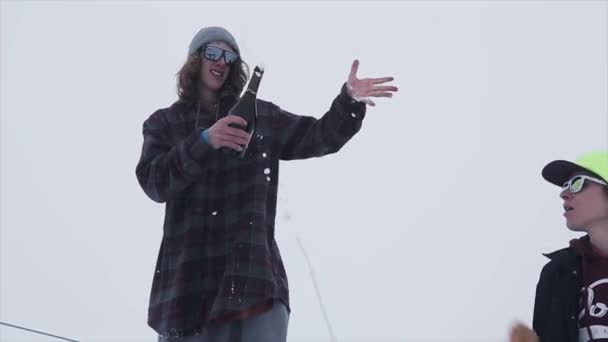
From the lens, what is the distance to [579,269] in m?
2.09

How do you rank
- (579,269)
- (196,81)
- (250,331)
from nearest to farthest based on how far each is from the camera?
(250,331)
(579,269)
(196,81)

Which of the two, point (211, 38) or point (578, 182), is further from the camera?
point (211, 38)

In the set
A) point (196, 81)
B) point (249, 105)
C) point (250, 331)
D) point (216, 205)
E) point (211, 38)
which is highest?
point (211, 38)

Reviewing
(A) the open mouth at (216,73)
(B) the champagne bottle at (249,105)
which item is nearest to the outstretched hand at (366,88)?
(B) the champagne bottle at (249,105)

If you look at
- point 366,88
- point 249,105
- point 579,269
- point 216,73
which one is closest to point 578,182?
point 579,269

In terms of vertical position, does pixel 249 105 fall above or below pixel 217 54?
below

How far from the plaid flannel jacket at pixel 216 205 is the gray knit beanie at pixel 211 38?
20 cm

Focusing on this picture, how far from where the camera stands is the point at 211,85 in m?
2.18

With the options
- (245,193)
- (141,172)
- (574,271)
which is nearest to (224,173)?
(245,193)

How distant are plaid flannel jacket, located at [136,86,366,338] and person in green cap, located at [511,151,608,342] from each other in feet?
2.09

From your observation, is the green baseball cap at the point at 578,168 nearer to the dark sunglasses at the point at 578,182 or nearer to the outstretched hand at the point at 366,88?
the dark sunglasses at the point at 578,182

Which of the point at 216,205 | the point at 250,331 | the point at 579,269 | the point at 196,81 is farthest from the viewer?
the point at 196,81

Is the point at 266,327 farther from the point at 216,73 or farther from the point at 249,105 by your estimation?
the point at 216,73

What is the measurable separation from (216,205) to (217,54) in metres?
0.47
